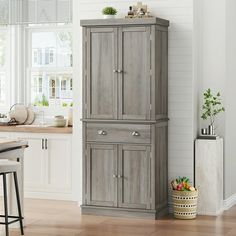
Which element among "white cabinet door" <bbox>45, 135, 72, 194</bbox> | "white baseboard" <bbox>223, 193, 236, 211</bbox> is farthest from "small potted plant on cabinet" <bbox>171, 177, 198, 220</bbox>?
"white cabinet door" <bbox>45, 135, 72, 194</bbox>

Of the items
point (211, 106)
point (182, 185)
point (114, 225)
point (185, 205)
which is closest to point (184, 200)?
point (185, 205)

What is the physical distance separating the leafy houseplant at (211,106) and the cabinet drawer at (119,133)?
2.44ft

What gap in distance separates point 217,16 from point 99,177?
2171 millimetres

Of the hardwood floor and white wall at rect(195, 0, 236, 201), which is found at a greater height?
white wall at rect(195, 0, 236, 201)

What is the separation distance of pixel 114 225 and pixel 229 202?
1.63 m

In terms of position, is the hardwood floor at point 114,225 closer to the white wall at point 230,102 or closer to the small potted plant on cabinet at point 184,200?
the small potted plant on cabinet at point 184,200

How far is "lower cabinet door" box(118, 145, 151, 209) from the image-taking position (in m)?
7.02

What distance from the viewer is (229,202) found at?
7.73 m

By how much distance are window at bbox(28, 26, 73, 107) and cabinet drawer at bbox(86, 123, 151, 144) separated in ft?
5.54

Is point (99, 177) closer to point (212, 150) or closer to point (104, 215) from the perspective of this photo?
point (104, 215)

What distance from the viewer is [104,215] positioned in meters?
7.20

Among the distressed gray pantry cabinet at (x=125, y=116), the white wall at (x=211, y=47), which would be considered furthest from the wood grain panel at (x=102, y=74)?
the white wall at (x=211, y=47)

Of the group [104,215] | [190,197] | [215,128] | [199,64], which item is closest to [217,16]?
[199,64]

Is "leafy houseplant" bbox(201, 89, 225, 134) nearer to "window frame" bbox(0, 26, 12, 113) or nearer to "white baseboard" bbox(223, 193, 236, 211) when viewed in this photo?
"white baseboard" bbox(223, 193, 236, 211)
